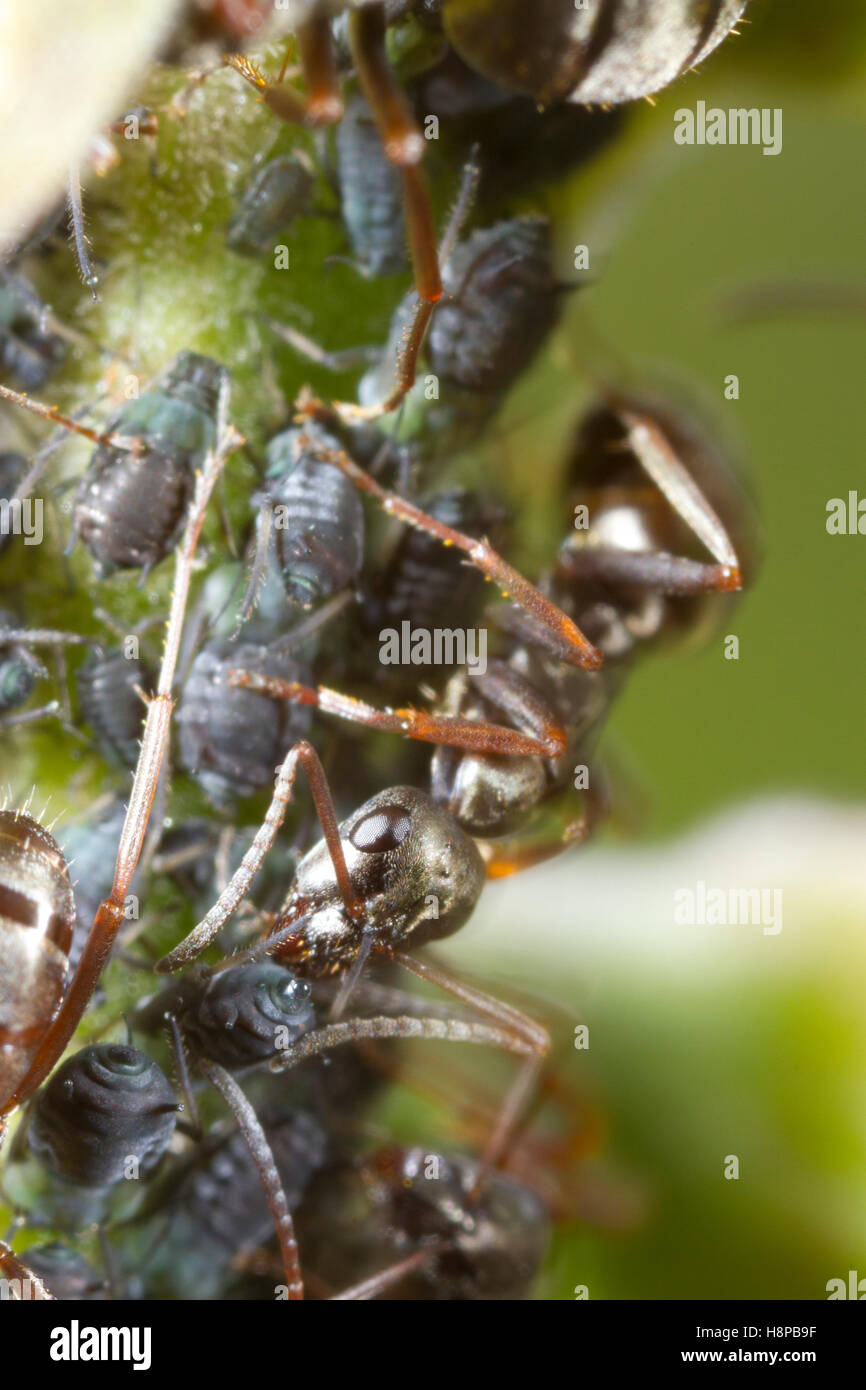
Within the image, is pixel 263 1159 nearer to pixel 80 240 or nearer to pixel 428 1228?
pixel 428 1228

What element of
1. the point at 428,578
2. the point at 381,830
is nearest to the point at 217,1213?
the point at 381,830

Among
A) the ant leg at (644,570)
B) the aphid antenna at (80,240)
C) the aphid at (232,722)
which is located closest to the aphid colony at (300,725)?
the aphid at (232,722)

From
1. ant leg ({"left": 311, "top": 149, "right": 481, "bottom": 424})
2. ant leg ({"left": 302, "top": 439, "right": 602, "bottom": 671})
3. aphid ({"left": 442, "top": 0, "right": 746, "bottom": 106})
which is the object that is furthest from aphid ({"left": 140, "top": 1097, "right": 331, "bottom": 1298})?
aphid ({"left": 442, "top": 0, "right": 746, "bottom": 106})

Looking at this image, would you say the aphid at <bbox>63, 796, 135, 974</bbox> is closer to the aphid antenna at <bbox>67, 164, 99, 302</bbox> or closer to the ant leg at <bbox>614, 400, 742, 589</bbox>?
the aphid antenna at <bbox>67, 164, 99, 302</bbox>

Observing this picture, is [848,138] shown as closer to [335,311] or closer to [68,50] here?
[335,311]
